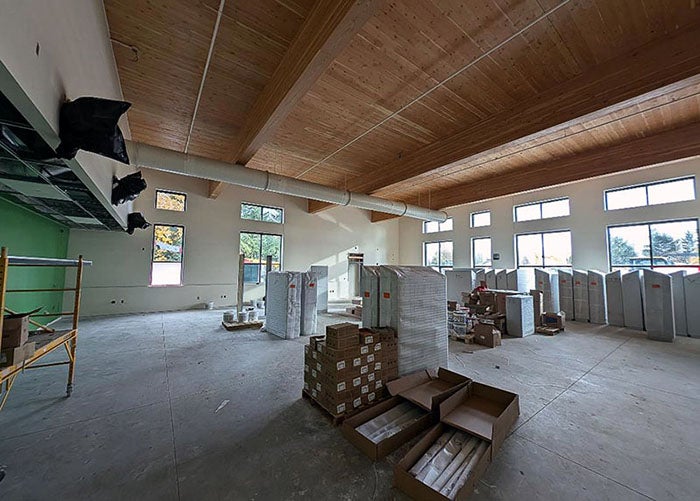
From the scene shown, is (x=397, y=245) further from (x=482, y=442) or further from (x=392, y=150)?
(x=482, y=442)

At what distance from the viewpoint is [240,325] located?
5820 millimetres

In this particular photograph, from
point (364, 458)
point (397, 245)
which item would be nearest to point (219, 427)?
point (364, 458)

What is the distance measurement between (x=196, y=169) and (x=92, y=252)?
15.6 ft

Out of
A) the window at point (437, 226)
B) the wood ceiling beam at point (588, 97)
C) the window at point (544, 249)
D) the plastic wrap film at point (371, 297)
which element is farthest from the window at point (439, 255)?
the plastic wrap film at point (371, 297)

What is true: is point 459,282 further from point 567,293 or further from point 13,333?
point 13,333

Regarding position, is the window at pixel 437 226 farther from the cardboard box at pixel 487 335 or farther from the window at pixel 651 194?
the cardboard box at pixel 487 335

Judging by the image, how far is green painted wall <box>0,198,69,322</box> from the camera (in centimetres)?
419

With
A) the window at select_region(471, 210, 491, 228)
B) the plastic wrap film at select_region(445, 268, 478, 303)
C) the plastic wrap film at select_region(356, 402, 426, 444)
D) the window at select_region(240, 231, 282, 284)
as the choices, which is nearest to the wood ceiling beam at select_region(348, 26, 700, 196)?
the plastic wrap film at select_region(356, 402, 426, 444)

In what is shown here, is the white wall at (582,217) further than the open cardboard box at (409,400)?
Yes

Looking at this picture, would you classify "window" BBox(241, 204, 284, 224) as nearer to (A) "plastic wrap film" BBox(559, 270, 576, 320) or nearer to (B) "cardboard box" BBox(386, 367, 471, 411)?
(B) "cardboard box" BBox(386, 367, 471, 411)

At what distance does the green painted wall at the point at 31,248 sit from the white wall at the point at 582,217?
37.7ft

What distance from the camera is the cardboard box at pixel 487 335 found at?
464cm

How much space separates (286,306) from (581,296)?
24.8 feet

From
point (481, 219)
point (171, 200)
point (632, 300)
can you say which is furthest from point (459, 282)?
point (171, 200)
